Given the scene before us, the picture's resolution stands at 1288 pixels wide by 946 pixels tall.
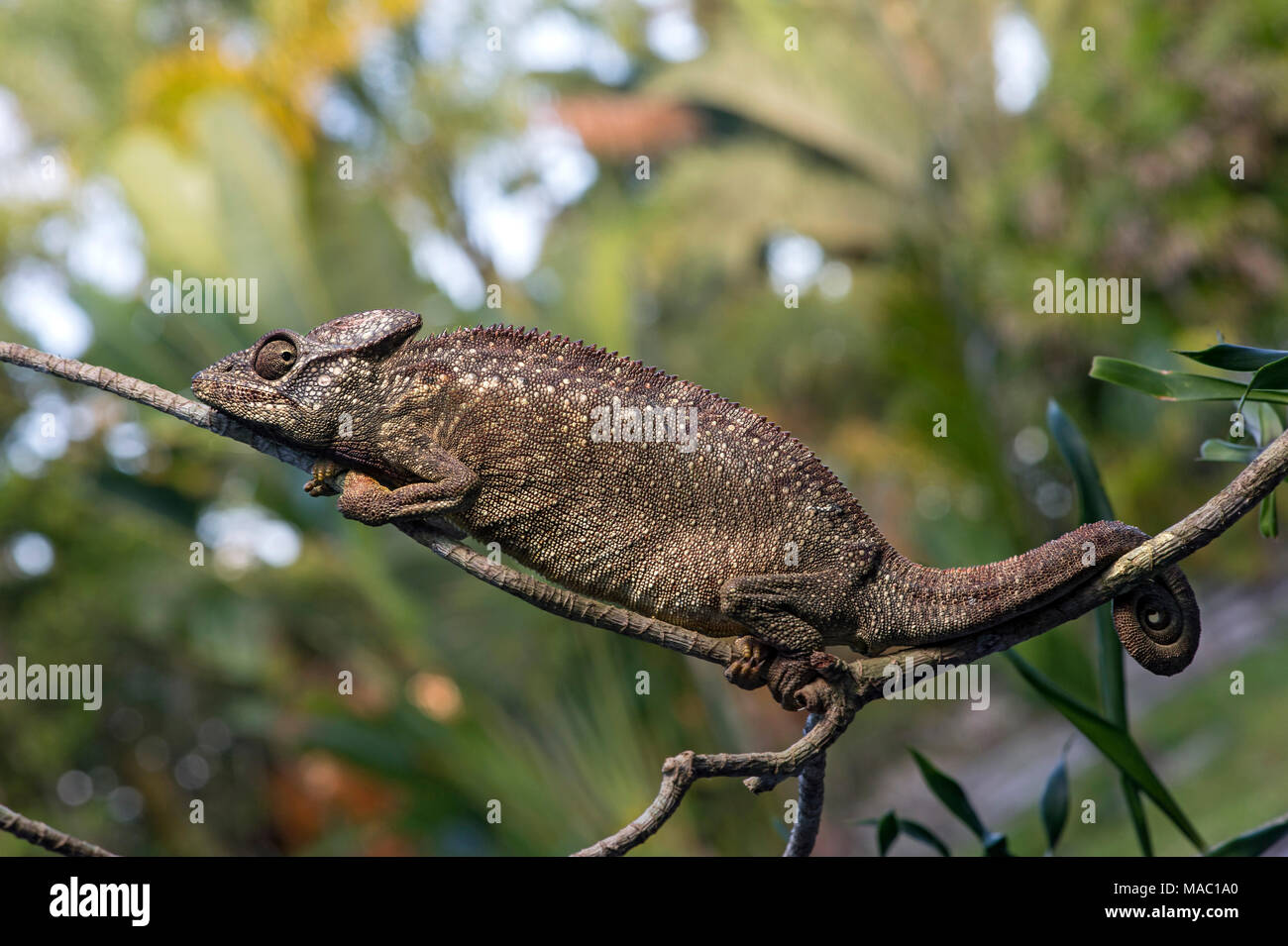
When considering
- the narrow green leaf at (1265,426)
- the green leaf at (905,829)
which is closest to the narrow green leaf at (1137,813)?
the green leaf at (905,829)

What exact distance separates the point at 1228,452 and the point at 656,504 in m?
1.13

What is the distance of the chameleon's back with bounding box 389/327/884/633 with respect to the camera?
1854 millimetres

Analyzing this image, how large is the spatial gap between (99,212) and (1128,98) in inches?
404

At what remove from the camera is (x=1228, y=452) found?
206 cm

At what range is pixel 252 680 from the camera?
9.70 metres

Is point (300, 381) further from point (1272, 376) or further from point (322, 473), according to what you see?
point (1272, 376)

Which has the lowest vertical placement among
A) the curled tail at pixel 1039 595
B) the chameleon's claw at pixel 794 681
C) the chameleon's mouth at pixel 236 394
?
the chameleon's claw at pixel 794 681

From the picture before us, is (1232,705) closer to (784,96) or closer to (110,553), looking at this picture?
(784,96)

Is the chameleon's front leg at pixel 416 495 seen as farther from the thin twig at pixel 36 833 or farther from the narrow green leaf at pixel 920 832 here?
the narrow green leaf at pixel 920 832

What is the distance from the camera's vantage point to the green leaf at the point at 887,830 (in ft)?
7.20

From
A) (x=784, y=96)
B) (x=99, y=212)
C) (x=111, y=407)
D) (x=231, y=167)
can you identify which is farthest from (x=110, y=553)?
(x=784, y=96)
